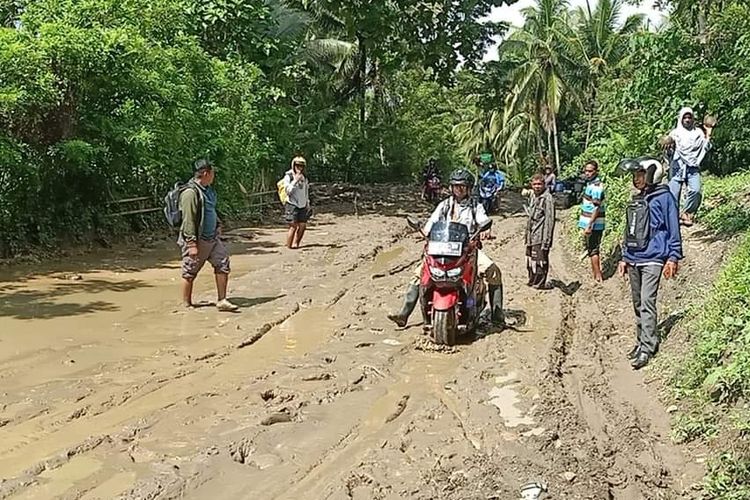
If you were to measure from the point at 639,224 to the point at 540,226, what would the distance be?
3701mm

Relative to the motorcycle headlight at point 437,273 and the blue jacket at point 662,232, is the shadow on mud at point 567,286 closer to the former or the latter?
the motorcycle headlight at point 437,273

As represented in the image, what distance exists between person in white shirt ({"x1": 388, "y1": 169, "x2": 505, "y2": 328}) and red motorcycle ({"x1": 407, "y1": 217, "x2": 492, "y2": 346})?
0.23 metres

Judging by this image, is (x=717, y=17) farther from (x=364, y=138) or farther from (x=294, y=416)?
(x=364, y=138)

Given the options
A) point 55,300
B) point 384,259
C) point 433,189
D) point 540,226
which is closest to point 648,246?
point 540,226

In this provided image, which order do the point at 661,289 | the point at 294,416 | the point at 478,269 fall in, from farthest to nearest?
the point at 661,289
the point at 478,269
the point at 294,416

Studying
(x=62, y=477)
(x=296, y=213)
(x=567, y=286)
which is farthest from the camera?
(x=296, y=213)

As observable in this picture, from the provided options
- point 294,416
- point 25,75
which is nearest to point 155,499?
point 294,416

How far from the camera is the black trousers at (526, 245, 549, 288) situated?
1152cm

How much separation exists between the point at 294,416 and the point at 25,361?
9.90 ft

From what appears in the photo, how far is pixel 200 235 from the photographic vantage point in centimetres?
1019

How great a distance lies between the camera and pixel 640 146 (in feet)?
56.2

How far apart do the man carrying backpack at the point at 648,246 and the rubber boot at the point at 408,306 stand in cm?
239

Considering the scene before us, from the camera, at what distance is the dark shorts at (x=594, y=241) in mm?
11820

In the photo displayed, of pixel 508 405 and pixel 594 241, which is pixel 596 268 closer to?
pixel 594 241
